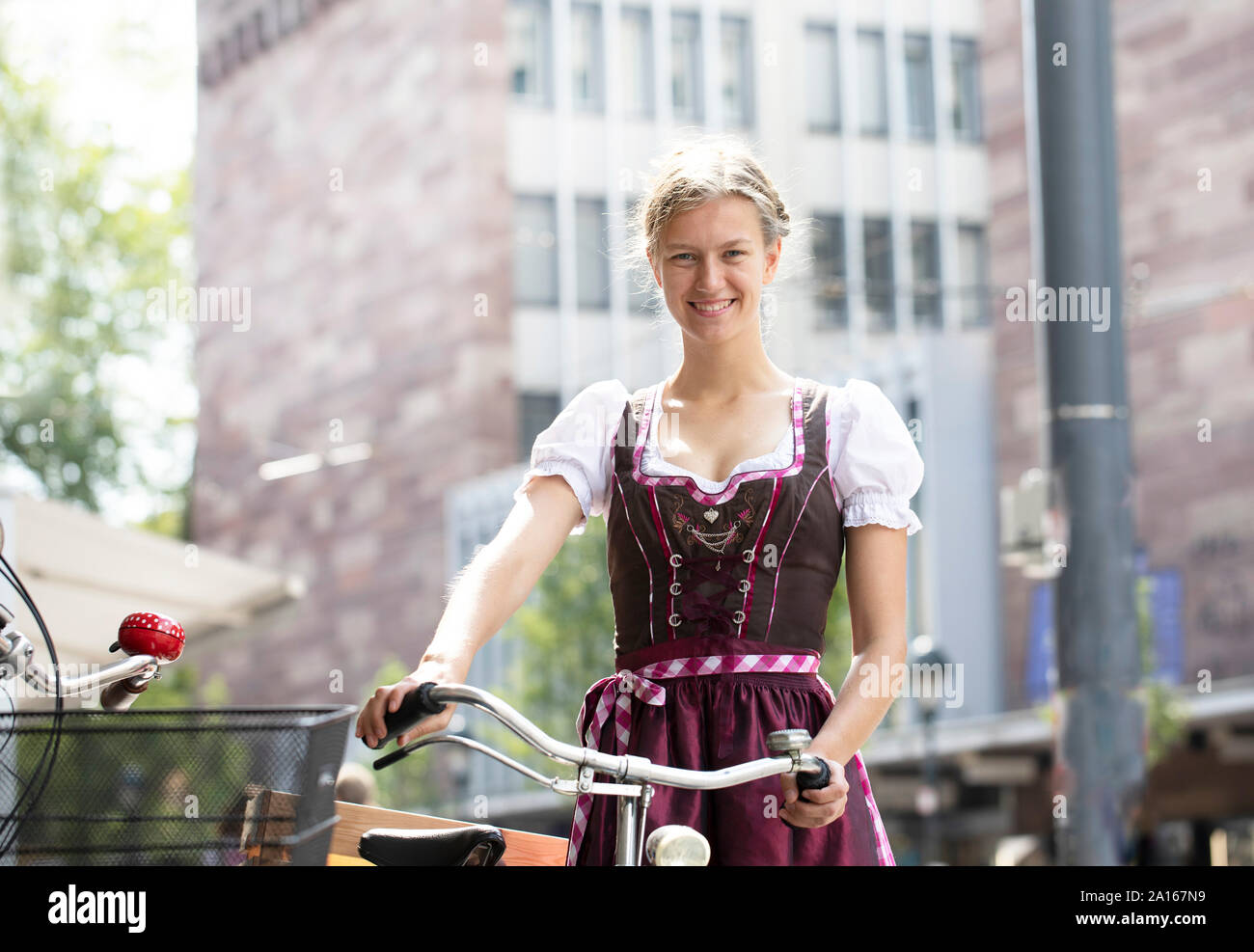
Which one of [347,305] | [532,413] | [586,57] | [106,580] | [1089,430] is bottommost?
[106,580]

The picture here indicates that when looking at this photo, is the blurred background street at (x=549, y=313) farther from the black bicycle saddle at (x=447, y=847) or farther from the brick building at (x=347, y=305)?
the black bicycle saddle at (x=447, y=847)

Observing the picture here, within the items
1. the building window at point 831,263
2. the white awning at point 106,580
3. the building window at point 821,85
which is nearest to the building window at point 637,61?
the building window at point 821,85

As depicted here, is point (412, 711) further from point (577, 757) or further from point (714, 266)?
point (714, 266)

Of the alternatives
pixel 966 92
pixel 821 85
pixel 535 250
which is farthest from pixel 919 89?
pixel 535 250

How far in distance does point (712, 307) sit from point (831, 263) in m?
24.6

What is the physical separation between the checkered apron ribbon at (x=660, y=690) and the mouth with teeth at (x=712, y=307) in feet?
1.45

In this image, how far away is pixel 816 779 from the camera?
5.81 ft

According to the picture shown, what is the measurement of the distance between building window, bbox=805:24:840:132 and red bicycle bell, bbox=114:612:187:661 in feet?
85.7

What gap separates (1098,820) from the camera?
5.20 metres

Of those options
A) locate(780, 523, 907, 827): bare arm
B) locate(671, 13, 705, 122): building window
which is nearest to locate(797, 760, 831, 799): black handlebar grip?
locate(780, 523, 907, 827): bare arm

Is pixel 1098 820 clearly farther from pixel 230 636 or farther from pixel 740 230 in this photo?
pixel 230 636

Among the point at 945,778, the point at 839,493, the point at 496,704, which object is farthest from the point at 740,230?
the point at 945,778

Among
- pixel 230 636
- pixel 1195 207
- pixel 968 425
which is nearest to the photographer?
pixel 230 636

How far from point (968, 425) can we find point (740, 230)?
2144cm
